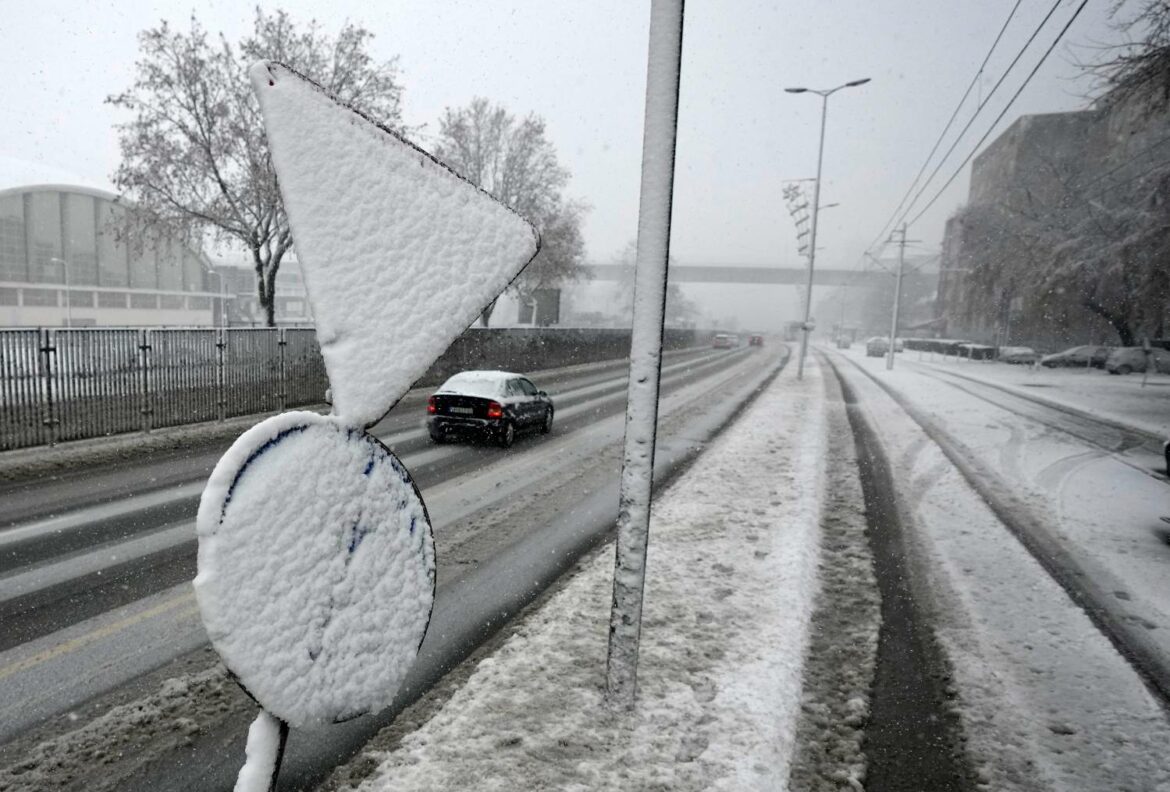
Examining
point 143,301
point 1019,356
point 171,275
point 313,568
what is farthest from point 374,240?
point 171,275

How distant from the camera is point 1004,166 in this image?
244ft

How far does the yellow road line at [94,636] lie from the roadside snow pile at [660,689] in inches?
96.9

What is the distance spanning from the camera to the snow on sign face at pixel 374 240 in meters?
1.24

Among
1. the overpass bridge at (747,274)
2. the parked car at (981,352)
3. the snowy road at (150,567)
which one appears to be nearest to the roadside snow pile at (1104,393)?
the parked car at (981,352)

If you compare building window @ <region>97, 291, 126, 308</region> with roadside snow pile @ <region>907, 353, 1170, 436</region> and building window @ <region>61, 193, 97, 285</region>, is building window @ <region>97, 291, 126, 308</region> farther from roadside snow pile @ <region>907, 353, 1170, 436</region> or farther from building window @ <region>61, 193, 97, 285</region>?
roadside snow pile @ <region>907, 353, 1170, 436</region>

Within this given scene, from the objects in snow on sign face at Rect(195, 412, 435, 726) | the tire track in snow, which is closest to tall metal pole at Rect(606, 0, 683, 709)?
snow on sign face at Rect(195, 412, 435, 726)

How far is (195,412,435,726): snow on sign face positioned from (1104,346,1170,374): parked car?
1862 inches

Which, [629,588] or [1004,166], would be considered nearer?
[629,588]

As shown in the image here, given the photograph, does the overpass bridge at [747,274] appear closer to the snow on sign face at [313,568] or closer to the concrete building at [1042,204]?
the concrete building at [1042,204]

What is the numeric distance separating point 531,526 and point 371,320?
637 centimetres

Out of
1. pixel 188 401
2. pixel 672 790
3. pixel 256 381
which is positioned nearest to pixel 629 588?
pixel 672 790

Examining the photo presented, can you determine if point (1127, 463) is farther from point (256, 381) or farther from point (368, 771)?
point (256, 381)

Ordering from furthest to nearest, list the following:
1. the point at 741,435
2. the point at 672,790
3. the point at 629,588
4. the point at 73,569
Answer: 1. the point at 741,435
2. the point at 73,569
3. the point at 629,588
4. the point at 672,790

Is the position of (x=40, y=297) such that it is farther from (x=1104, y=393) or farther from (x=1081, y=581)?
(x=1104, y=393)
